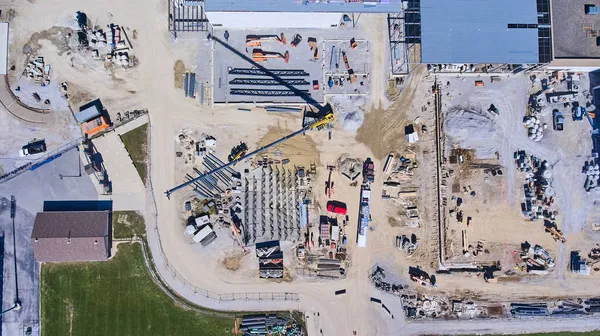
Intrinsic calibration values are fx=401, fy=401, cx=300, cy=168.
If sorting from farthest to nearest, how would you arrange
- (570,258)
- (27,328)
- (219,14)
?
(570,258)
(27,328)
(219,14)

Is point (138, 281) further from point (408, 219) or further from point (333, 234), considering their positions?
point (408, 219)

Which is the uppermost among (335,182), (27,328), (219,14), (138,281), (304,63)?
(219,14)

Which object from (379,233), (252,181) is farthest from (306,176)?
(379,233)

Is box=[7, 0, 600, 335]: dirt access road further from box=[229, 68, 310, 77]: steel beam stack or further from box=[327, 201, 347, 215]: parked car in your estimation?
box=[327, 201, 347, 215]: parked car

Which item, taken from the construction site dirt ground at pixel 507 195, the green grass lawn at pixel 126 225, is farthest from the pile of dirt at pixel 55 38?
the construction site dirt ground at pixel 507 195

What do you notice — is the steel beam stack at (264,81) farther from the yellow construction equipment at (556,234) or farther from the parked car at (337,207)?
the yellow construction equipment at (556,234)

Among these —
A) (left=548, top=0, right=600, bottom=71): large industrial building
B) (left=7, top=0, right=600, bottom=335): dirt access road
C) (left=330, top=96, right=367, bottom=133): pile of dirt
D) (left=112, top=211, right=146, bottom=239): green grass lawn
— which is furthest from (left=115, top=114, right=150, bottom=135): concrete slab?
(left=548, top=0, right=600, bottom=71): large industrial building

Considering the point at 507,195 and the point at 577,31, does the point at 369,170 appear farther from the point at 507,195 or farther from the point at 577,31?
the point at 577,31

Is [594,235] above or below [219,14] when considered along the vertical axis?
below
